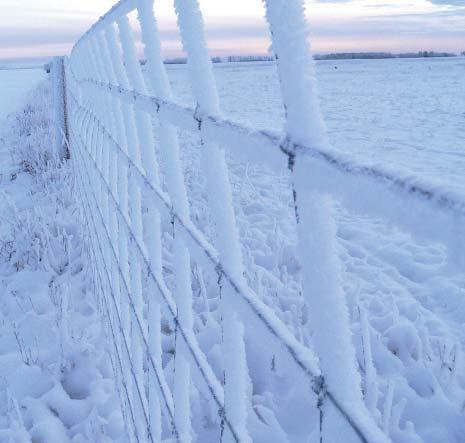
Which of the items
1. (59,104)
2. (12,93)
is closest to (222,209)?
(59,104)

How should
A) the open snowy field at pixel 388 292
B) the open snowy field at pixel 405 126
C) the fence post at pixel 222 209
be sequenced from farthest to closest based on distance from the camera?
the open snowy field at pixel 405 126 → the open snowy field at pixel 388 292 → the fence post at pixel 222 209

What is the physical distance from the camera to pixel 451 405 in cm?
234

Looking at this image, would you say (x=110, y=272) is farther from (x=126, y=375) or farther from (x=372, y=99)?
(x=372, y=99)

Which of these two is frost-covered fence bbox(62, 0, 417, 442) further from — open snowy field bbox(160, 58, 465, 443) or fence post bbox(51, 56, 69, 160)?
fence post bbox(51, 56, 69, 160)

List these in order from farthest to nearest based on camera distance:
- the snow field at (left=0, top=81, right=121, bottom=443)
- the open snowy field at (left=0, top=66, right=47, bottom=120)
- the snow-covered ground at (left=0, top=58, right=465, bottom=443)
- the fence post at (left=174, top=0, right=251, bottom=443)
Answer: the open snowy field at (left=0, top=66, right=47, bottom=120) < the snow field at (left=0, top=81, right=121, bottom=443) < the snow-covered ground at (left=0, top=58, right=465, bottom=443) < the fence post at (left=174, top=0, right=251, bottom=443)

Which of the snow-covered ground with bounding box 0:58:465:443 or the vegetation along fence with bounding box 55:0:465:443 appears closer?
the vegetation along fence with bounding box 55:0:465:443

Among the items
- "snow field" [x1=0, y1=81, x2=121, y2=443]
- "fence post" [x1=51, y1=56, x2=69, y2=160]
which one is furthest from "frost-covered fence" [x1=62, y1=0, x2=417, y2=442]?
"fence post" [x1=51, y1=56, x2=69, y2=160]

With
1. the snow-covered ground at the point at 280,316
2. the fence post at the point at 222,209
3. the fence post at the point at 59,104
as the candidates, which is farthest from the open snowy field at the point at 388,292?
the fence post at the point at 59,104

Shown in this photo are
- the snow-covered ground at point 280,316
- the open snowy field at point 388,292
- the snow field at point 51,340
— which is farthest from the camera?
the snow field at point 51,340

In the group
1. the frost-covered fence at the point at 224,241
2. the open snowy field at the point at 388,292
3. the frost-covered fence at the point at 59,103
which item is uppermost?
the frost-covered fence at the point at 59,103

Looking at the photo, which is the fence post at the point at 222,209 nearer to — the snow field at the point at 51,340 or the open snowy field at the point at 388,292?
the open snowy field at the point at 388,292

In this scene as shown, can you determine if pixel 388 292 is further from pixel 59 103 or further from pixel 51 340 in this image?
pixel 59 103

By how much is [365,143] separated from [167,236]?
531 cm

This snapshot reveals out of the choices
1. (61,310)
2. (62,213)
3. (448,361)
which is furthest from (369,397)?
(62,213)
